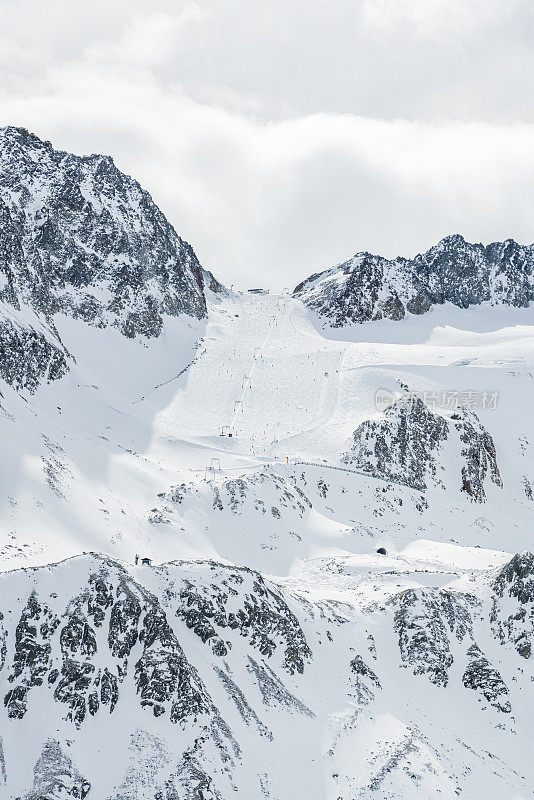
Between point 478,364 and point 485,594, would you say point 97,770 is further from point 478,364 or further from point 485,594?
point 478,364

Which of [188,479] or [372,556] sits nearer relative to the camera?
[372,556]

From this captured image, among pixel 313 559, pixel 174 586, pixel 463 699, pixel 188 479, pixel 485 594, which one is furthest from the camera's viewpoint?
pixel 188 479

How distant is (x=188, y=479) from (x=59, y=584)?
29.6 meters

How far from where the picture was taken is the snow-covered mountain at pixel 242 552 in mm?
23438

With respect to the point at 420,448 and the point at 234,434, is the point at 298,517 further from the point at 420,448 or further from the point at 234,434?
the point at 420,448

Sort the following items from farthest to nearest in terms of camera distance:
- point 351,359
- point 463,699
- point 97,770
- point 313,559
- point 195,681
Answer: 1. point 351,359
2. point 313,559
3. point 463,699
4. point 195,681
5. point 97,770

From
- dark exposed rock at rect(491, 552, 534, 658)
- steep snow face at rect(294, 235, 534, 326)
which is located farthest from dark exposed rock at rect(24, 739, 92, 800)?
steep snow face at rect(294, 235, 534, 326)

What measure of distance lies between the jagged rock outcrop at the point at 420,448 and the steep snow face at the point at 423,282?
176 ft

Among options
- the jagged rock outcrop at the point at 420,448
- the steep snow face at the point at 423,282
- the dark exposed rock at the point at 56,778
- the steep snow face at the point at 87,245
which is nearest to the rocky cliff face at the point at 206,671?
the dark exposed rock at the point at 56,778

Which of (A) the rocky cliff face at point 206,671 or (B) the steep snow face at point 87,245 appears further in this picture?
(B) the steep snow face at point 87,245

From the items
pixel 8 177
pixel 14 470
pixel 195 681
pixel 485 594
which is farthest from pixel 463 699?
pixel 8 177

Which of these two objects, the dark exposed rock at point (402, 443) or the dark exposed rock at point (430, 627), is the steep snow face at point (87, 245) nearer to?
the dark exposed rock at point (402, 443)

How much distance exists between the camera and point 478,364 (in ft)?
329

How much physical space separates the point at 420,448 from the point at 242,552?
30.2 metres
